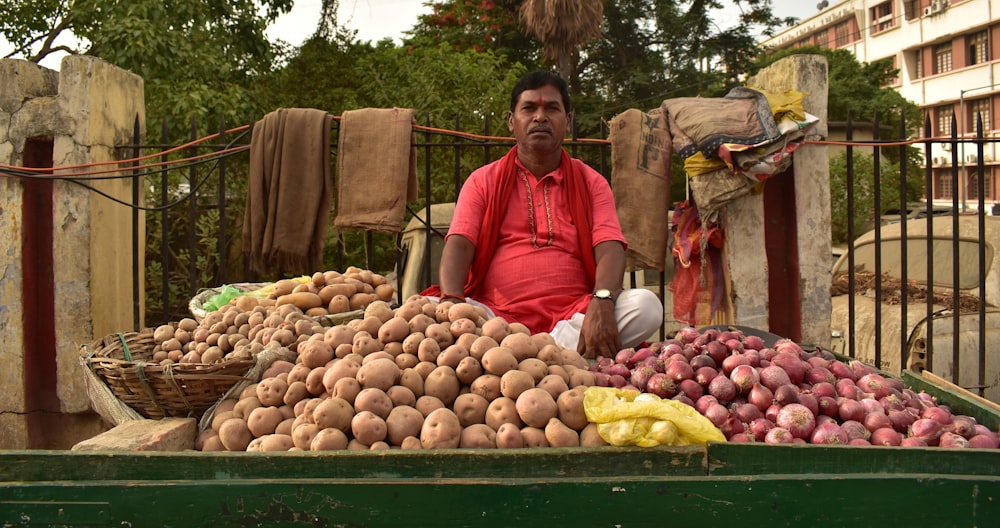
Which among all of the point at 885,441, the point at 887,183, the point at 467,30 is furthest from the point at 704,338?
the point at 887,183

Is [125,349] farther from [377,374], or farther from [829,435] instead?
[829,435]

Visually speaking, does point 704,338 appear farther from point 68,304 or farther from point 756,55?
point 756,55

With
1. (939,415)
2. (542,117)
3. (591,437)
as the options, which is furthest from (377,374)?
(542,117)

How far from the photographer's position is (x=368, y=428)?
2008 mm

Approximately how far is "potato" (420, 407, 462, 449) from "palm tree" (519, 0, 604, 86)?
11276mm

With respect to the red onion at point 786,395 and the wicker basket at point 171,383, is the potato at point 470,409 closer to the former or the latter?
the wicker basket at point 171,383

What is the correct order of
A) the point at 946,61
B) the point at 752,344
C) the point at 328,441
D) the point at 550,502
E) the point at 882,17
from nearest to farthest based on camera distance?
the point at 550,502, the point at 328,441, the point at 752,344, the point at 946,61, the point at 882,17

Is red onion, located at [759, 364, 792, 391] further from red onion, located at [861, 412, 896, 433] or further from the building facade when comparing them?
the building facade

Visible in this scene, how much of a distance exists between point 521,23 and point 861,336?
10.4 metres

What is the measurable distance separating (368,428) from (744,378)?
1.20 m

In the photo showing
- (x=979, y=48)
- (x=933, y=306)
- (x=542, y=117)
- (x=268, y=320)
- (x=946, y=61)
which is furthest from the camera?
(x=946, y=61)

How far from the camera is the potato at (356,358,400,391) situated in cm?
217

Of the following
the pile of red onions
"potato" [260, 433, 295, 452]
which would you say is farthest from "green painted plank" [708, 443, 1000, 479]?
"potato" [260, 433, 295, 452]

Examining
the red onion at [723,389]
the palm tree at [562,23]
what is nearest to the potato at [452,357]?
A: the red onion at [723,389]
